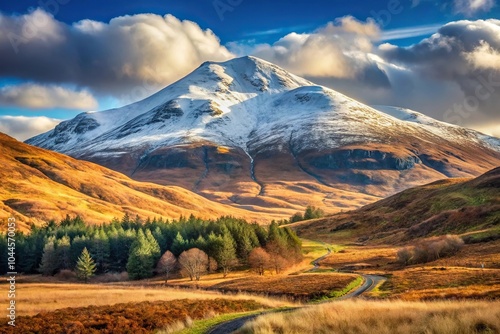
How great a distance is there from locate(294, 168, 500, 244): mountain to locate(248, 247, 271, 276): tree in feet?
156

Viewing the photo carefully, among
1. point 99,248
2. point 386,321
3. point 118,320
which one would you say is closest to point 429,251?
point 118,320

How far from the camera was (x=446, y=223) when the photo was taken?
124m

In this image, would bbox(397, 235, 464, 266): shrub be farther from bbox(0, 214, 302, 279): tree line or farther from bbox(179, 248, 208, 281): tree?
bbox(179, 248, 208, 281): tree

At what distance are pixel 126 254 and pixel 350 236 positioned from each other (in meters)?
86.6

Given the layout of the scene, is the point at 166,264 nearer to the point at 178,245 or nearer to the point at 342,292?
the point at 178,245

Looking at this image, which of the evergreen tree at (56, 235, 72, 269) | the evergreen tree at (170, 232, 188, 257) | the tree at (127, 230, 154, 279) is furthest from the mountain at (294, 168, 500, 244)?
the evergreen tree at (56, 235, 72, 269)

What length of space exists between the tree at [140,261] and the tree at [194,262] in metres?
9.99

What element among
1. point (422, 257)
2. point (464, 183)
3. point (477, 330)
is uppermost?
point (464, 183)

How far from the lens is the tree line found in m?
112

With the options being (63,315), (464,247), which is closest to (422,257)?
(464,247)

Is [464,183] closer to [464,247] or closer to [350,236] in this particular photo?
[350,236]

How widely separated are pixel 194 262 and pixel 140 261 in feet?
55.0

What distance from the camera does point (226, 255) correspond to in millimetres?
112125

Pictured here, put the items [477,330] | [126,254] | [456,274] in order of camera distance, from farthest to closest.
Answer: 1. [126,254]
2. [456,274]
3. [477,330]
